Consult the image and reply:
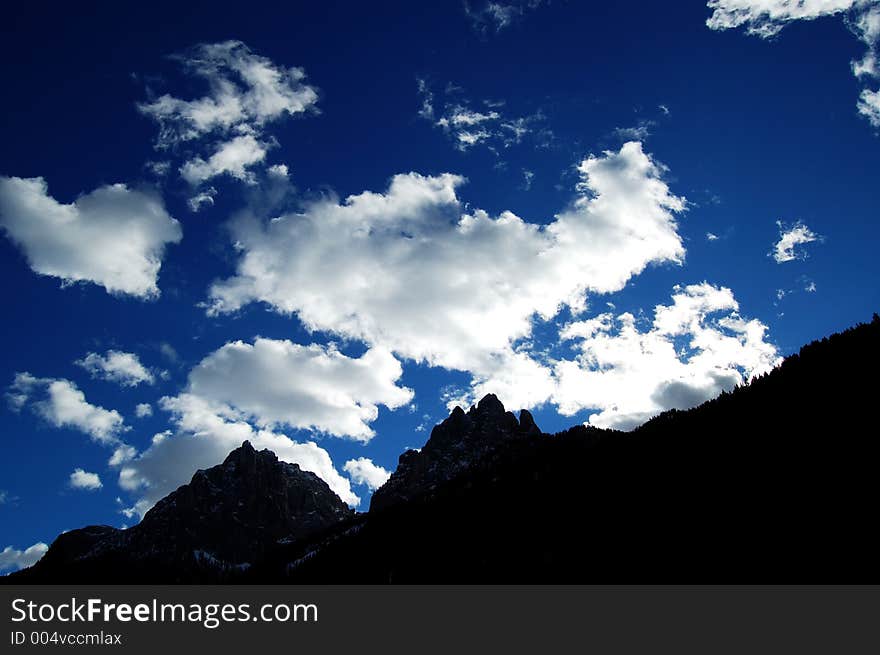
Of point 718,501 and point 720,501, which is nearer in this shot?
point 720,501

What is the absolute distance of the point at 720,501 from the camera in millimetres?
49500

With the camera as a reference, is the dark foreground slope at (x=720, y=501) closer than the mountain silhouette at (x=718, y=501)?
Yes

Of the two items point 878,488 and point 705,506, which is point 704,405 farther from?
point 878,488

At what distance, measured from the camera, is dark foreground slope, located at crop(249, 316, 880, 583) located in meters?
39.3

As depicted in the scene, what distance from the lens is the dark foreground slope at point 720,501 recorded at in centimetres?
3934

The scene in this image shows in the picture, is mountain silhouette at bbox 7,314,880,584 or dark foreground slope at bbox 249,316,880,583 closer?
dark foreground slope at bbox 249,316,880,583

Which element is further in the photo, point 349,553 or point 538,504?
point 349,553
